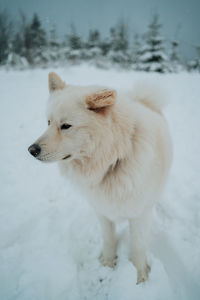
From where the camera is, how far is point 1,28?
50.2 feet

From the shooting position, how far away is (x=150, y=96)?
2.45 meters

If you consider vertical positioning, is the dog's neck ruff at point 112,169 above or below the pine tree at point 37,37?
below

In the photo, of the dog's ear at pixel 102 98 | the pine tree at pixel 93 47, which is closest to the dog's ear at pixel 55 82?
the dog's ear at pixel 102 98

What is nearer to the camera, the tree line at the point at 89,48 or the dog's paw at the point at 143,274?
the dog's paw at the point at 143,274

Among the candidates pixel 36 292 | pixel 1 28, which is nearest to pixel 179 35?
pixel 1 28

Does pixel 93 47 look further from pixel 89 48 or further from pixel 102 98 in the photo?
pixel 102 98

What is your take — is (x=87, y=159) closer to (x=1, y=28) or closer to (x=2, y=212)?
(x=2, y=212)

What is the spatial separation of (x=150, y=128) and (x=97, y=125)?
627 millimetres

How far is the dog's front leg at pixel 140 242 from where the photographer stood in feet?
6.50

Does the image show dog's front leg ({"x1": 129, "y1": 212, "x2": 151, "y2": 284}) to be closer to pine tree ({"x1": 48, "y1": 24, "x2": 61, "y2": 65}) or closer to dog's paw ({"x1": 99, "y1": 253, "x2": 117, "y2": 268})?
dog's paw ({"x1": 99, "y1": 253, "x2": 117, "y2": 268})

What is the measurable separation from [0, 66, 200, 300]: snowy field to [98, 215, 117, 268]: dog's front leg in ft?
0.27

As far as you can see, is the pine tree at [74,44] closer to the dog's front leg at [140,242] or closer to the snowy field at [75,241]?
the snowy field at [75,241]

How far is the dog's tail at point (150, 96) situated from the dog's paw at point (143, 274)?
2194mm

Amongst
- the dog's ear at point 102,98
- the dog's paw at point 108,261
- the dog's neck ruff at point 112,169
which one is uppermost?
the dog's ear at point 102,98
